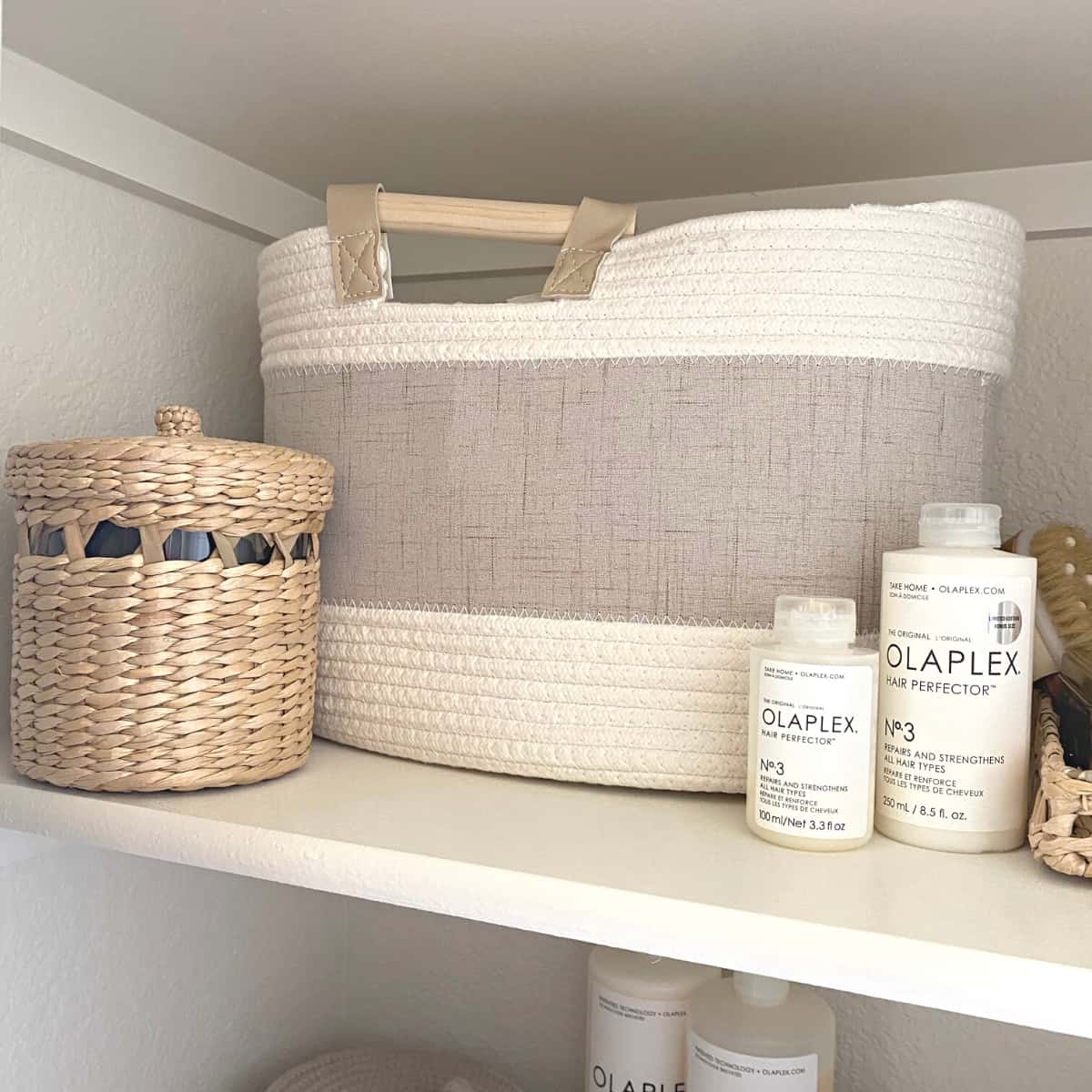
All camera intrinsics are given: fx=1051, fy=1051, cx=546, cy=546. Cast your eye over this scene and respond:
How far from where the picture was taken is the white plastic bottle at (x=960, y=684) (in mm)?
444

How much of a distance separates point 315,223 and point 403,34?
30 centimetres

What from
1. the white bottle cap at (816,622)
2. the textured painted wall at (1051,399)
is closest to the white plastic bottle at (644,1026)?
the white bottle cap at (816,622)

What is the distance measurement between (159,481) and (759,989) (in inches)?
17.1

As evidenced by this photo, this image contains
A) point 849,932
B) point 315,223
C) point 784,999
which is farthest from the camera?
point 315,223

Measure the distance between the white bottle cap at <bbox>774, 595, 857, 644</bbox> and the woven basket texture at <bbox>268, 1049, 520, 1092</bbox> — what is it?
49 cm

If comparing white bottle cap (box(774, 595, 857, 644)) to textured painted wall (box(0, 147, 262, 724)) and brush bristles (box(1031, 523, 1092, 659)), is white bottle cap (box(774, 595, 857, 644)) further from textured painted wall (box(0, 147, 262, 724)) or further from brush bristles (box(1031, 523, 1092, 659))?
textured painted wall (box(0, 147, 262, 724))

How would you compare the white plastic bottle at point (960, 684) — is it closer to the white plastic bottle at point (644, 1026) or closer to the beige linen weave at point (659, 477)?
the beige linen weave at point (659, 477)

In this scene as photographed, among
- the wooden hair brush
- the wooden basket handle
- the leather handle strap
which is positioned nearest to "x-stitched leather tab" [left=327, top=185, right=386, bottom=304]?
the wooden basket handle

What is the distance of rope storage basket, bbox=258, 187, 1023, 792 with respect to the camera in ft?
1.69

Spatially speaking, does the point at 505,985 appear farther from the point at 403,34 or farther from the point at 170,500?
the point at 403,34

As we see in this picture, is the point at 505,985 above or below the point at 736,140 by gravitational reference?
below

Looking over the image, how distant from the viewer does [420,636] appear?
0.58 m

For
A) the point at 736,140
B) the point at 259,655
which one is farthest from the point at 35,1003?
the point at 736,140

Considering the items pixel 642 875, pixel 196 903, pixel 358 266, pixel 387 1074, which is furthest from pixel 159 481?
pixel 387 1074
